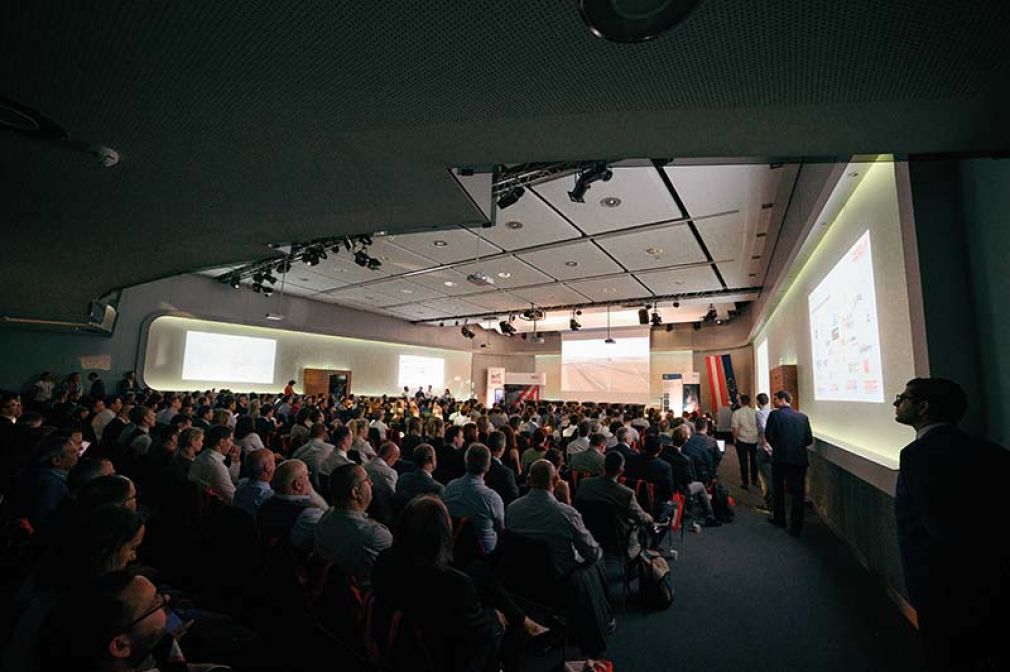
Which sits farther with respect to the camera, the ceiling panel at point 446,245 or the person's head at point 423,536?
the ceiling panel at point 446,245

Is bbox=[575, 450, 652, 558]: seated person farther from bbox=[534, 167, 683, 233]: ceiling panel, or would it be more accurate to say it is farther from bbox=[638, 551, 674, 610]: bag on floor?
bbox=[534, 167, 683, 233]: ceiling panel

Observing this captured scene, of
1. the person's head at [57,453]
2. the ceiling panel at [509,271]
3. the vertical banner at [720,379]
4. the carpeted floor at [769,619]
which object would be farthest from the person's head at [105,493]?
the vertical banner at [720,379]

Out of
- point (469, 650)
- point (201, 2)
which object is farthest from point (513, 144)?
point (469, 650)

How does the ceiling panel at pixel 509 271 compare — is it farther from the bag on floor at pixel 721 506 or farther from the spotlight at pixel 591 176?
the bag on floor at pixel 721 506

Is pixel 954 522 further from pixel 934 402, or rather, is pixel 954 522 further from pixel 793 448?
pixel 793 448

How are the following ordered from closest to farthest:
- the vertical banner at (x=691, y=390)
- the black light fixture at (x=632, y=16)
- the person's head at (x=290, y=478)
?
the black light fixture at (x=632, y=16) → the person's head at (x=290, y=478) → the vertical banner at (x=691, y=390)

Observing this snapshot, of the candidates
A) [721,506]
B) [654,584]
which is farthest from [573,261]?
[654,584]

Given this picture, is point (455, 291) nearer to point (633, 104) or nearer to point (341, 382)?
point (341, 382)

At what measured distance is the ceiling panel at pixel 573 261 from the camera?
7516 mm

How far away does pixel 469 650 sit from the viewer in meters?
1.62

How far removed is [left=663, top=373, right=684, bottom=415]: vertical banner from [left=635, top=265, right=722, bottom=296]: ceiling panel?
5440mm

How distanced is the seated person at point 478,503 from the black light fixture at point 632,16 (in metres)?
2.54

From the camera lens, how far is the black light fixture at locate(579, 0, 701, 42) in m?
1.48

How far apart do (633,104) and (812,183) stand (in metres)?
3.27
